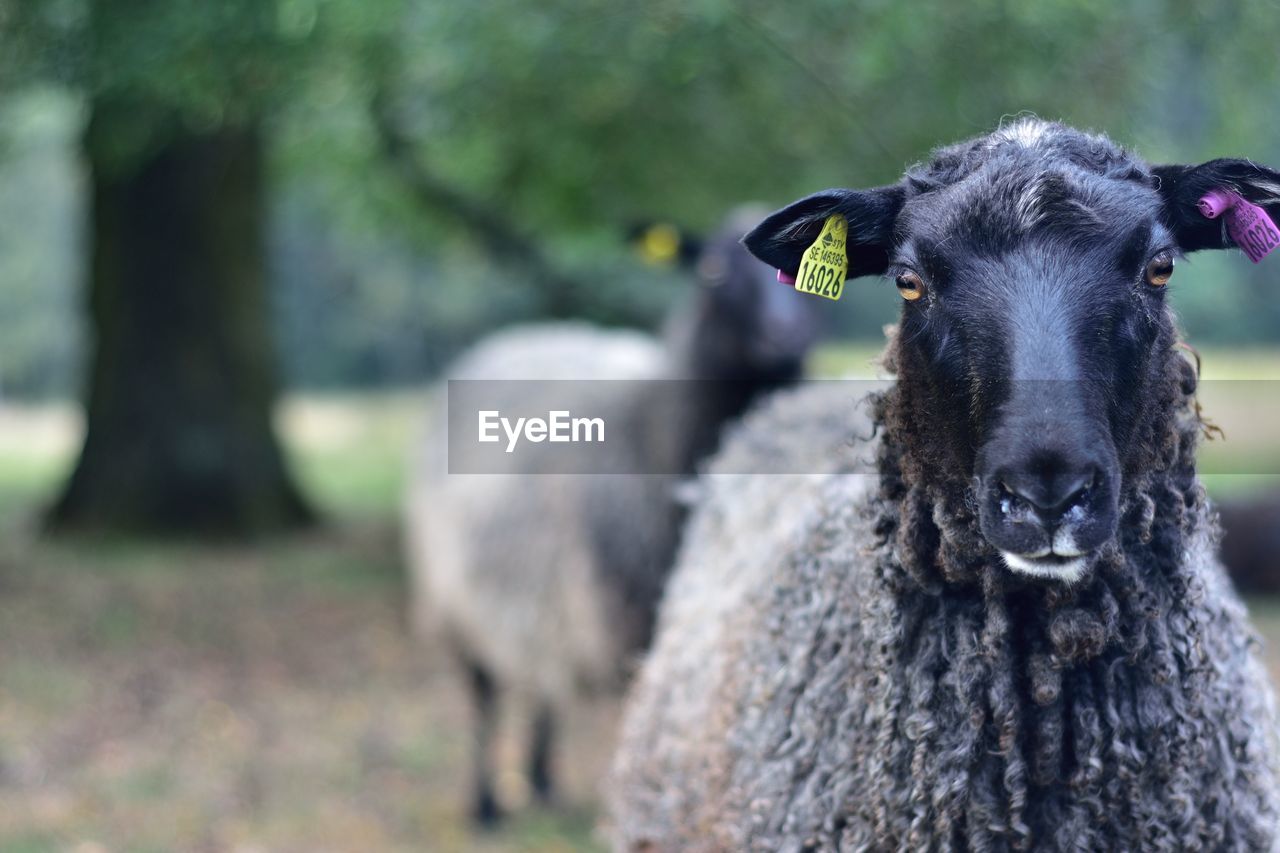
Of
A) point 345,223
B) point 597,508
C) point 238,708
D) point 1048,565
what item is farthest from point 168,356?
point 1048,565

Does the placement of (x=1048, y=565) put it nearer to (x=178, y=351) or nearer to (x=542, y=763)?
(x=542, y=763)

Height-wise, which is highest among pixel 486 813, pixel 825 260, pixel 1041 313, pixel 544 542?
pixel 825 260

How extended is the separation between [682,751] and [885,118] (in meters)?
4.80

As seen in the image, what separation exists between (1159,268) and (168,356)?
10805 millimetres

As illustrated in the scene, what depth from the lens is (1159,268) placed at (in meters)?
2.54

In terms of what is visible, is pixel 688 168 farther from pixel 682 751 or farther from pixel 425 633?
pixel 682 751

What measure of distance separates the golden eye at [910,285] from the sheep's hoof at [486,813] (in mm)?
4460

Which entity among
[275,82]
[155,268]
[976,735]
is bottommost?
[976,735]

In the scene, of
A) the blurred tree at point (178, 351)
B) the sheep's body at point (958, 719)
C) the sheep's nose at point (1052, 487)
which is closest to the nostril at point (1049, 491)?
the sheep's nose at point (1052, 487)

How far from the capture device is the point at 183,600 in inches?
401

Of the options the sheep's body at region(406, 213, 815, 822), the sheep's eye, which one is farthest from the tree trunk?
the sheep's eye

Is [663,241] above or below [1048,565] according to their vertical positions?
above

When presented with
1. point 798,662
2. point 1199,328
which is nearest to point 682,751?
point 798,662

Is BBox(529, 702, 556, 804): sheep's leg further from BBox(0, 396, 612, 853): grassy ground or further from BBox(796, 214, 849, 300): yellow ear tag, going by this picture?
BBox(796, 214, 849, 300): yellow ear tag
